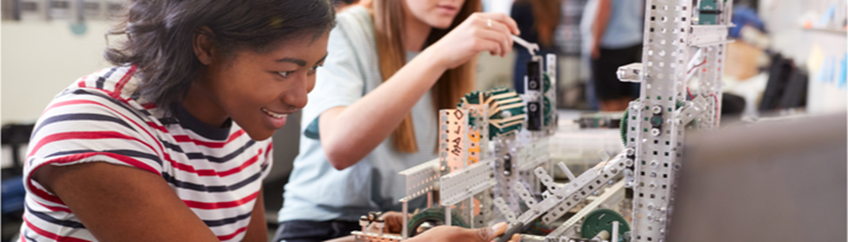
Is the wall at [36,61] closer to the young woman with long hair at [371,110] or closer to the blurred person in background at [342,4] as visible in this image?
the blurred person in background at [342,4]

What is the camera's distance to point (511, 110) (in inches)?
49.1

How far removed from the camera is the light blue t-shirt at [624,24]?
13.1 feet

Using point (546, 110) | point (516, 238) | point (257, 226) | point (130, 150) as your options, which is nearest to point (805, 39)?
point (546, 110)

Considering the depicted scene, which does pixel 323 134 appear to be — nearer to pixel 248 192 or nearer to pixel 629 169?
pixel 248 192

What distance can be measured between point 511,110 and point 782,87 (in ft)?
7.34

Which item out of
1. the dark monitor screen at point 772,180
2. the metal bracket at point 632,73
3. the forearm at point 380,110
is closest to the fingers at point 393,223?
the forearm at point 380,110

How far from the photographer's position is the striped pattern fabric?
87cm

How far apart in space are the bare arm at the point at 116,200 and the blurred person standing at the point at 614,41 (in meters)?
3.32

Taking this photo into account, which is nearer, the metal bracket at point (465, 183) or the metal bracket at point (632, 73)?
the metal bracket at point (632, 73)

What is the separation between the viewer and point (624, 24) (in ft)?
13.2

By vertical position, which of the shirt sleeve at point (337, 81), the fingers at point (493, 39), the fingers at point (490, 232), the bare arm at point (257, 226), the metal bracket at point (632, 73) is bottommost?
the bare arm at point (257, 226)

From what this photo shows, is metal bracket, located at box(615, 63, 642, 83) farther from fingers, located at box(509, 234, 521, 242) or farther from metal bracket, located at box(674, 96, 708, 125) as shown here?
fingers, located at box(509, 234, 521, 242)

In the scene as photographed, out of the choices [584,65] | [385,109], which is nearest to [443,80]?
[385,109]

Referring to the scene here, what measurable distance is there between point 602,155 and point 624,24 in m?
3.19
